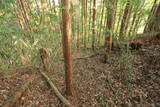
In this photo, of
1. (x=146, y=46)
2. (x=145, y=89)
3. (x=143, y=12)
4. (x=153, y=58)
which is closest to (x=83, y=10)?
(x=143, y=12)

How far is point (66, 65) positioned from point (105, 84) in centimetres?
161

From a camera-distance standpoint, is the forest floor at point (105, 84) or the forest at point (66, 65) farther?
the forest floor at point (105, 84)

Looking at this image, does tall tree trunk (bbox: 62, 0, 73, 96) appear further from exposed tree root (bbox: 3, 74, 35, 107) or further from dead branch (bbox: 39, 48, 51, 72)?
dead branch (bbox: 39, 48, 51, 72)

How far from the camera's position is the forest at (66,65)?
279 centimetres

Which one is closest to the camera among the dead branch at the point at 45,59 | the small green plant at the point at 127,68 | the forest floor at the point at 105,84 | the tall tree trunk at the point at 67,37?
the tall tree trunk at the point at 67,37

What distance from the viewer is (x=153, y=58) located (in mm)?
4051

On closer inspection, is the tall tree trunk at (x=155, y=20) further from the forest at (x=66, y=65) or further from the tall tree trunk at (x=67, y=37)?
the tall tree trunk at (x=67, y=37)

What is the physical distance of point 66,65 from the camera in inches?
116

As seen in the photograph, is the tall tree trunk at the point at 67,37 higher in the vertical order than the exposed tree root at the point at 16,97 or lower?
higher

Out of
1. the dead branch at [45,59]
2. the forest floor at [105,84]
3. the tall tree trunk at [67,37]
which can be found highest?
the tall tree trunk at [67,37]

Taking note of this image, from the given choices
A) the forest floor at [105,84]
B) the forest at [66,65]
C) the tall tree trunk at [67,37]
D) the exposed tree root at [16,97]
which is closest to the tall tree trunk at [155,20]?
the forest at [66,65]

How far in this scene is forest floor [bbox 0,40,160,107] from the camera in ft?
10.0

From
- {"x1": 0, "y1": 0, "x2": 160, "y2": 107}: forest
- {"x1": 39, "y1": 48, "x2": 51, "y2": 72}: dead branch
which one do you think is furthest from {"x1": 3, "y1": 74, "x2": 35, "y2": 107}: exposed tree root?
{"x1": 39, "y1": 48, "x2": 51, "y2": 72}: dead branch

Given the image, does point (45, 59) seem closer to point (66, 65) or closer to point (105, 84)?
point (66, 65)
